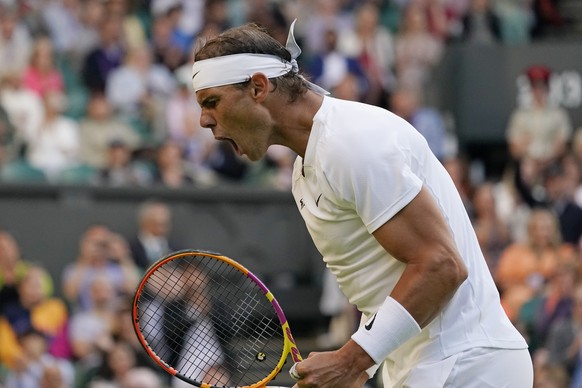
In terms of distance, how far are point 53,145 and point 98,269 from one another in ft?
5.80

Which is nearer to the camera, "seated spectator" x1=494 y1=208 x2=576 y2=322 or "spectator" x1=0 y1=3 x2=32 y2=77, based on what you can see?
"seated spectator" x1=494 y1=208 x2=576 y2=322

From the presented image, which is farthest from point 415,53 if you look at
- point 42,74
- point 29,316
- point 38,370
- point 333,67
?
point 38,370

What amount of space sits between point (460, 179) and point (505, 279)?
208 cm

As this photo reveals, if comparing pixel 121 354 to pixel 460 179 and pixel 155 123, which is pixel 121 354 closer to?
pixel 155 123

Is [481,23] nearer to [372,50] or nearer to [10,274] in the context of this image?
[372,50]

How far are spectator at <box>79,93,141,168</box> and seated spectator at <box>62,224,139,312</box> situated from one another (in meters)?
1.28

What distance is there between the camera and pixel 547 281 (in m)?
10.7

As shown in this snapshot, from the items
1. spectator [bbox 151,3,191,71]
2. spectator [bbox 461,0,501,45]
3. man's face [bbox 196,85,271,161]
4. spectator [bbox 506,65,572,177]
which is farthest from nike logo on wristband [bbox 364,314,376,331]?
spectator [bbox 461,0,501,45]

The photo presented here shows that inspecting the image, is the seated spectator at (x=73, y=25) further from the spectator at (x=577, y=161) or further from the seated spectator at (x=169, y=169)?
the spectator at (x=577, y=161)

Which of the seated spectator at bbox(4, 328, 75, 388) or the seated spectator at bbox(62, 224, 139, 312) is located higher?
the seated spectator at bbox(62, 224, 139, 312)

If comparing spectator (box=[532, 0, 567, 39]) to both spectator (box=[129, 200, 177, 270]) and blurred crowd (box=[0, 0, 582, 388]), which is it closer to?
blurred crowd (box=[0, 0, 582, 388])

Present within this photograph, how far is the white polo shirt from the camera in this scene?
4.28 metres

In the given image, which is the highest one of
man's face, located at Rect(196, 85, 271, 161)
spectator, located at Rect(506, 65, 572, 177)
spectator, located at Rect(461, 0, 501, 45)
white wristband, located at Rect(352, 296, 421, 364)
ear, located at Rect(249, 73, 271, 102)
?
ear, located at Rect(249, 73, 271, 102)

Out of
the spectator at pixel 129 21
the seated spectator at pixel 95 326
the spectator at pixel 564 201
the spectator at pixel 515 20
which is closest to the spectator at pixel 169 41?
the spectator at pixel 129 21
